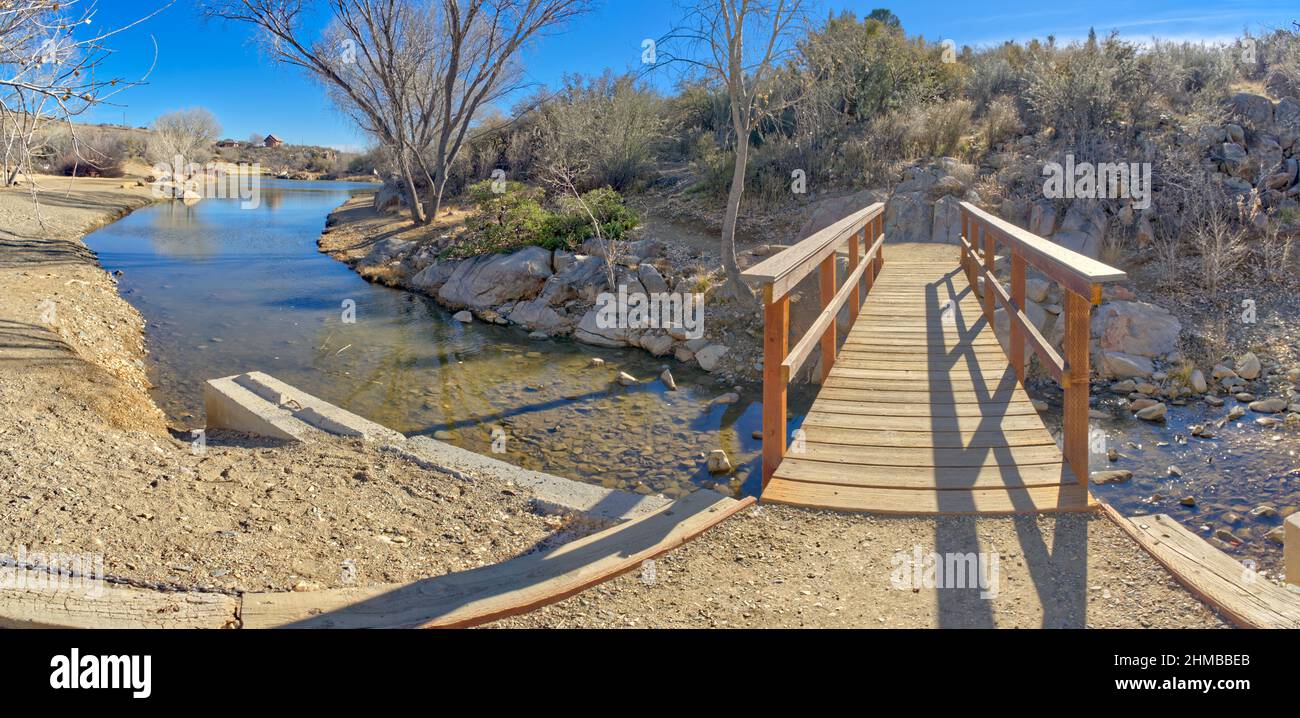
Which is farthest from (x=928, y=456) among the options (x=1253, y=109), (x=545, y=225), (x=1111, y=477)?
(x=1253, y=109)

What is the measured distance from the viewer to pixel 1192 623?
3084mm

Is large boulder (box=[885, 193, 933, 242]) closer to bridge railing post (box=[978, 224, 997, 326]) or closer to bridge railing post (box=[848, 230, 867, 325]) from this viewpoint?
bridge railing post (box=[978, 224, 997, 326])

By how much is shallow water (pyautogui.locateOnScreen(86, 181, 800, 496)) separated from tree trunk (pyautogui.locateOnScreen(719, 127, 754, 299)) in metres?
1.74

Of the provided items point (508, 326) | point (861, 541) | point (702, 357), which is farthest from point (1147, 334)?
point (508, 326)

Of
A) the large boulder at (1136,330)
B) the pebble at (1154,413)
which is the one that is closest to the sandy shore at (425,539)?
the pebble at (1154,413)

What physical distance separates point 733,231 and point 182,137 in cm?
3907

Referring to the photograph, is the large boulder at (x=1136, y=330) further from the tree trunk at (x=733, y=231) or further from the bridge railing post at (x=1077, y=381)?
the bridge railing post at (x=1077, y=381)

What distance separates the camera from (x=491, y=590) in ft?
11.7

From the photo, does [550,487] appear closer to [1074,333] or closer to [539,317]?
[1074,333]

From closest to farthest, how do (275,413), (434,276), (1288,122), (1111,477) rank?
(1111,477)
(275,413)
(1288,122)
(434,276)

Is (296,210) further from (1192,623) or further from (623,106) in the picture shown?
(1192,623)

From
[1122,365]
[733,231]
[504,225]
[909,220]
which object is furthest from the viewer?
[504,225]

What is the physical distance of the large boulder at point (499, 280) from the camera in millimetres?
14203

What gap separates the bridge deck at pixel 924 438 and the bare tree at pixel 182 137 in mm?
36845
